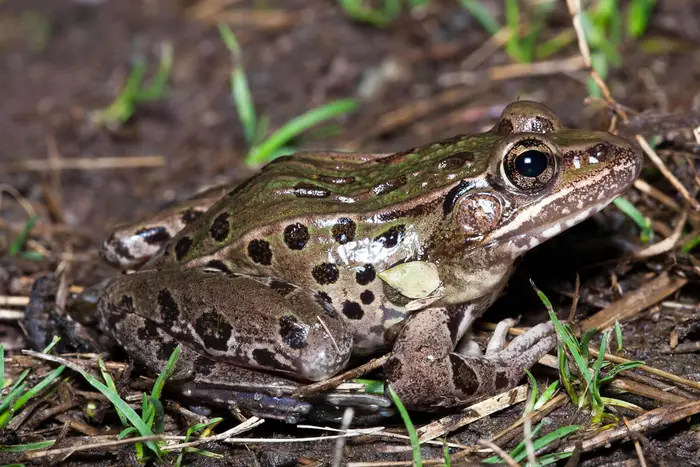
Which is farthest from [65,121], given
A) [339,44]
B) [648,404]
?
[648,404]

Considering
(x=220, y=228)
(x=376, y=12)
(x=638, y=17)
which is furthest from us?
(x=376, y=12)

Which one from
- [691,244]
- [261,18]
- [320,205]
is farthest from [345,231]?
[261,18]

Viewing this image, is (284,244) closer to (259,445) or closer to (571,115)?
(259,445)

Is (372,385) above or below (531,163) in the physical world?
below

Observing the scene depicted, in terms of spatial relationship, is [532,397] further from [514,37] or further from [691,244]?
[514,37]

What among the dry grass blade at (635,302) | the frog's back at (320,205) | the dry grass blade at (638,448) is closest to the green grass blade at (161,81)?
the frog's back at (320,205)

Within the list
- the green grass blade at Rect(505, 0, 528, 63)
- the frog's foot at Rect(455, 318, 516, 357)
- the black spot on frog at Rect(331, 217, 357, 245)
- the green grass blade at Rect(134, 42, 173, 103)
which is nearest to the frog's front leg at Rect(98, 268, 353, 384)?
the black spot on frog at Rect(331, 217, 357, 245)

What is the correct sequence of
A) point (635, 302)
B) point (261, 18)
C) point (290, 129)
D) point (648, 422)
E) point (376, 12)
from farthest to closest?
point (261, 18) → point (376, 12) → point (290, 129) → point (635, 302) → point (648, 422)
